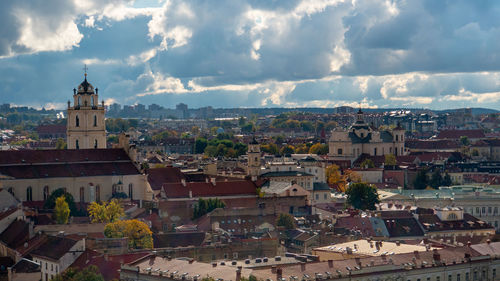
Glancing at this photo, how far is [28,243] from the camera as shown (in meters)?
73.1

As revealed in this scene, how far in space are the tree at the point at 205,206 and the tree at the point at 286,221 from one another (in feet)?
26.7

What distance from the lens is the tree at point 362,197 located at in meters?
107

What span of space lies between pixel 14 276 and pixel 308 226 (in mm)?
29434

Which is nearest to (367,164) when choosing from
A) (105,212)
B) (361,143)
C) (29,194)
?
(361,143)

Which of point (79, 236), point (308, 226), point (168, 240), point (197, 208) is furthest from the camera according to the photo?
point (197, 208)

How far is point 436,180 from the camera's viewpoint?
139m

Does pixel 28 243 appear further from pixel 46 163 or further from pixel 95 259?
pixel 46 163

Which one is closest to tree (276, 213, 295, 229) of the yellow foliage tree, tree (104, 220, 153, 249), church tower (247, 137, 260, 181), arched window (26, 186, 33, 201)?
tree (104, 220, 153, 249)

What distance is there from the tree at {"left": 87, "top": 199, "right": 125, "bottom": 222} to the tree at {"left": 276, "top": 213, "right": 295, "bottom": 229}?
40.6 ft

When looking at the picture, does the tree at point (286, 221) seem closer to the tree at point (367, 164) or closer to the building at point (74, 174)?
the building at point (74, 174)

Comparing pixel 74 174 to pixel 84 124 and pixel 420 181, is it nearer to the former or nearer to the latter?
pixel 84 124

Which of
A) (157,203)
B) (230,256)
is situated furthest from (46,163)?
(230,256)

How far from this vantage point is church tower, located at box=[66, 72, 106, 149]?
118m

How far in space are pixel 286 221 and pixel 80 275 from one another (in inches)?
1143
